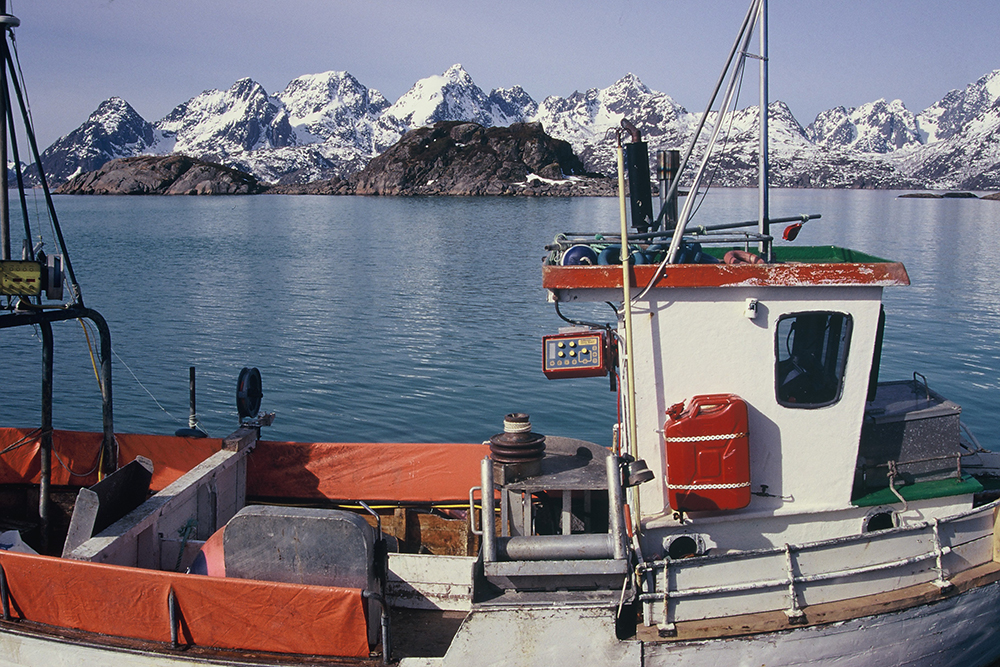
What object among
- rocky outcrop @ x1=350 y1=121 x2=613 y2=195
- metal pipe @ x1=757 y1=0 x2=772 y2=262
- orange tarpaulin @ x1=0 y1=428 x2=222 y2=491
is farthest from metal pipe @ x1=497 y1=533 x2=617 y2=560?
rocky outcrop @ x1=350 y1=121 x2=613 y2=195

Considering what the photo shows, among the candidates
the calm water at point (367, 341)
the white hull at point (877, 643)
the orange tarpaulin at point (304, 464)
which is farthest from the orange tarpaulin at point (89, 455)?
the calm water at point (367, 341)

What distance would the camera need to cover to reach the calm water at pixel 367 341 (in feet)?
59.1

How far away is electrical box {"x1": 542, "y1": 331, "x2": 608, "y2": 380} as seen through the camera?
6.69 metres

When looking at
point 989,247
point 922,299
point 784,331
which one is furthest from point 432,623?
point 989,247

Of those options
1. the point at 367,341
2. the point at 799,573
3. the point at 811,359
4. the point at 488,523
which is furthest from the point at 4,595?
the point at 367,341

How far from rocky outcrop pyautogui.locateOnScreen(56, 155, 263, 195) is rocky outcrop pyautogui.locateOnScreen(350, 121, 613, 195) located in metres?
24.4

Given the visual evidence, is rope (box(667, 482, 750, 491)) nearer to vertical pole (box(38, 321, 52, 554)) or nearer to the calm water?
vertical pole (box(38, 321, 52, 554))

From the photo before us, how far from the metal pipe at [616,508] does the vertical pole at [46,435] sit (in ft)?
19.8

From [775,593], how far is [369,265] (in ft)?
123

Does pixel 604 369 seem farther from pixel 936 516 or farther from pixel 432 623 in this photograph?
pixel 936 516

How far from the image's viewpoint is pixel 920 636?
650 cm

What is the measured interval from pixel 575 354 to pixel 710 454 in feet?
4.38

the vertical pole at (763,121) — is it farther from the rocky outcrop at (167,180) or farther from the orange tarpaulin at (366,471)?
the rocky outcrop at (167,180)

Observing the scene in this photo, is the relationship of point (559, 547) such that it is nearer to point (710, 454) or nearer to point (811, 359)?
point (710, 454)
